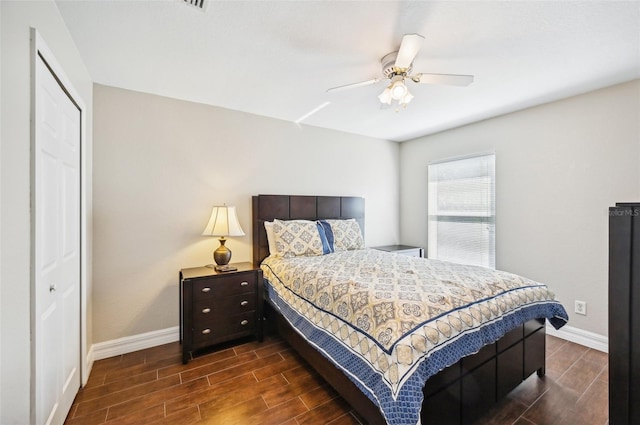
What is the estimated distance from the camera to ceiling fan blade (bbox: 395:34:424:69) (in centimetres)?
153

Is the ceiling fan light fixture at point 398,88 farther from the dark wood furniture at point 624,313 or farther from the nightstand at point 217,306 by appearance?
the nightstand at point 217,306

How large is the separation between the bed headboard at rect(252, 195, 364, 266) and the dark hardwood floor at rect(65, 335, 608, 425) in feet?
3.91

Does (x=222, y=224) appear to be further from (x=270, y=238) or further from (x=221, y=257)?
(x=270, y=238)

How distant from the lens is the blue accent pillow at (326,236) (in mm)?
3156

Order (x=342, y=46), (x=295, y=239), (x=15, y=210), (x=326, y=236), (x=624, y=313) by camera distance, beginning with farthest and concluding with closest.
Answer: (x=326, y=236) → (x=295, y=239) → (x=342, y=46) → (x=15, y=210) → (x=624, y=313)

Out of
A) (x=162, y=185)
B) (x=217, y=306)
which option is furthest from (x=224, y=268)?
(x=162, y=185)

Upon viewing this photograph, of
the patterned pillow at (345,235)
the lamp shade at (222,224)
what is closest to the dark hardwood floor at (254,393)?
the lamp shade at (222,224)

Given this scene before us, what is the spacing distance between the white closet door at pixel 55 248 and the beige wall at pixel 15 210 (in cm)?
6

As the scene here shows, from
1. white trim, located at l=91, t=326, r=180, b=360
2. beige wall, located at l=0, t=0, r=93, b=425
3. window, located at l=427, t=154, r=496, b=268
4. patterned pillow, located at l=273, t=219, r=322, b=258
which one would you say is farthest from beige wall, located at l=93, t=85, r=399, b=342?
window, located at l=427, t=154, r=496, b=268

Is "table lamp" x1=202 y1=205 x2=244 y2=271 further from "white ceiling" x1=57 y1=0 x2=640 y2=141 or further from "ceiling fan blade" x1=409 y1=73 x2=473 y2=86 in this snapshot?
"ceiling fan blade" x1=409 y1=73 x2=473 y2=86

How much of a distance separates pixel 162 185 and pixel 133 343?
5.09 feet

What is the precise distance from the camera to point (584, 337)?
8.64 feet

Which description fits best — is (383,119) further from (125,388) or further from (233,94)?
(125,388)

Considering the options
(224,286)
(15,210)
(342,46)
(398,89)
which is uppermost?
(342,46)
